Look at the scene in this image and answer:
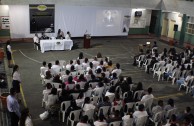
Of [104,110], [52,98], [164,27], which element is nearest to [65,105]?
[52,98]

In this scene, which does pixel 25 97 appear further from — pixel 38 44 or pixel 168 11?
pixel 168 11

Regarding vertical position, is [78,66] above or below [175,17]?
below

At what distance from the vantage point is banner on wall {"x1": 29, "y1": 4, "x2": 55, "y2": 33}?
22266 mm

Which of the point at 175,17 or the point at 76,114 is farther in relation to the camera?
the point at 175,17

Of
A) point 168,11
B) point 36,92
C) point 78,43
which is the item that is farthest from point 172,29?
point 36,92

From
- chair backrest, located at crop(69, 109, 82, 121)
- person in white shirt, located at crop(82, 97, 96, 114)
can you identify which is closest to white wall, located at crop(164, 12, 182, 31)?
person in white shirt, located at crop(82, 97, 96, 114)

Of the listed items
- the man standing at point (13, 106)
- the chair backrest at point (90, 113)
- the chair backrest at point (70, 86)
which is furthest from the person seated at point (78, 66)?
the man standing at point (13, 106)

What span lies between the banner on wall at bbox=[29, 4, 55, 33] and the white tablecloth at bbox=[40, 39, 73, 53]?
337 cm

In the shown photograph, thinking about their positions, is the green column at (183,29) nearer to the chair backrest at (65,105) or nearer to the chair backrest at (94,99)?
the chair backrest at (94,99)

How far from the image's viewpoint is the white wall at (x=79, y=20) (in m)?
22.1

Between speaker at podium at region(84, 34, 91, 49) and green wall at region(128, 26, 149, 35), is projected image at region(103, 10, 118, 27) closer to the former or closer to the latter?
green wall at region(128, 26, 149, 35)

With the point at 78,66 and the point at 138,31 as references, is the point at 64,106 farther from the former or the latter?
the point at 138,31

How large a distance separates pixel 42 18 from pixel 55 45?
382cm

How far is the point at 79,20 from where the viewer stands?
79.8 feet
